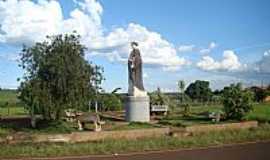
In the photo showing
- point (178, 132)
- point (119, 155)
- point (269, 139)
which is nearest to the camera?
point (119, 155)

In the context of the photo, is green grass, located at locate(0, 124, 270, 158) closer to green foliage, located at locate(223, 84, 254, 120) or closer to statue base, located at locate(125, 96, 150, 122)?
green foliage, located at locate(223, 84, 254, 120)

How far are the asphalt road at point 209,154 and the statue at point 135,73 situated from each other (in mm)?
12970

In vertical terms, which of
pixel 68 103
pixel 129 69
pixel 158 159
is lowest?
pixel 158 159

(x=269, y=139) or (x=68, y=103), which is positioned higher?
(x=68, y=103)

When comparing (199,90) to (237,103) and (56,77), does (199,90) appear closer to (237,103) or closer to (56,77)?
(237,103)

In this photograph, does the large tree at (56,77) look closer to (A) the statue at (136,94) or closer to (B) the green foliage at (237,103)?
(A) the statue at (136,94)

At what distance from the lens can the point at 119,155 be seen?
17.0 m

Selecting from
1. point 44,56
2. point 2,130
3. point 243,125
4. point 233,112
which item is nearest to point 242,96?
point 233,112

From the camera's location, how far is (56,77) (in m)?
25.6

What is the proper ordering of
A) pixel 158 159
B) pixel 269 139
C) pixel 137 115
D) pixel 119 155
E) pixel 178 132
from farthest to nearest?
pixel 137 115
pixel 178 132
pixel 269 139
pixel 119 155
pixel 158 159

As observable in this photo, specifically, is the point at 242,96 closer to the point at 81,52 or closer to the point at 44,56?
the point at 81,52

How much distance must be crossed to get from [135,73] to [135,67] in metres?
0.42

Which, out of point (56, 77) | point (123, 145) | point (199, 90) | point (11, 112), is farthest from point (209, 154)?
point (199, 90)

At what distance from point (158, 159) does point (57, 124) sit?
11.9 m
